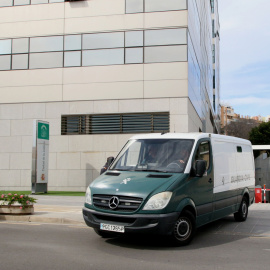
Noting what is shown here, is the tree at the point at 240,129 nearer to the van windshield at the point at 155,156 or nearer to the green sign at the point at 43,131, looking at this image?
the green sign at the point at 43,131

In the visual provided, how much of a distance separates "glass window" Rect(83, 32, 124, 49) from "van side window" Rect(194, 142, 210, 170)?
1425cm

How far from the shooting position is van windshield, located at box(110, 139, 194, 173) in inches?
274

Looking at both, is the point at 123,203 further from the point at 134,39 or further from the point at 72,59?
the point at 72,59

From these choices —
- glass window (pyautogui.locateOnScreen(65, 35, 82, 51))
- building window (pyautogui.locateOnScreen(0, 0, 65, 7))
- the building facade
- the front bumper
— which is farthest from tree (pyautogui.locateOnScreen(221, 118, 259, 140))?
the front bumper

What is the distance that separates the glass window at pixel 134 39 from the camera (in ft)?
67.3

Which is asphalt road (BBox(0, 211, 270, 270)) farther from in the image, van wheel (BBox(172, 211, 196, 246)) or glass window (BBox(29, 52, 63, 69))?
glass window (BBox(29, 52, 63, 69))

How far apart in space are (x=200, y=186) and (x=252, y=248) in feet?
4.68

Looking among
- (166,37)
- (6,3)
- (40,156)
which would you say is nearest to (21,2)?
(6,3)

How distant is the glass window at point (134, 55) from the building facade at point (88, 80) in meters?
0.06

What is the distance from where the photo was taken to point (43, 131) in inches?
747

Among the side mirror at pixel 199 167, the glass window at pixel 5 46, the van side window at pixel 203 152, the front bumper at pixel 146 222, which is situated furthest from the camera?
the glass window at pixel 5 46

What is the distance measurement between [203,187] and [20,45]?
18065 millimetres

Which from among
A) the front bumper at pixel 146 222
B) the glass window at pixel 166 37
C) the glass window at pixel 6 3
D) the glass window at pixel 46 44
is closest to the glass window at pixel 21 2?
the glass window at pixel 6 3

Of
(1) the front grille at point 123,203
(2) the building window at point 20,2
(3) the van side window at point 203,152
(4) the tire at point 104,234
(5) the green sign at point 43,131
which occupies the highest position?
(2) the building window at point 20,2
